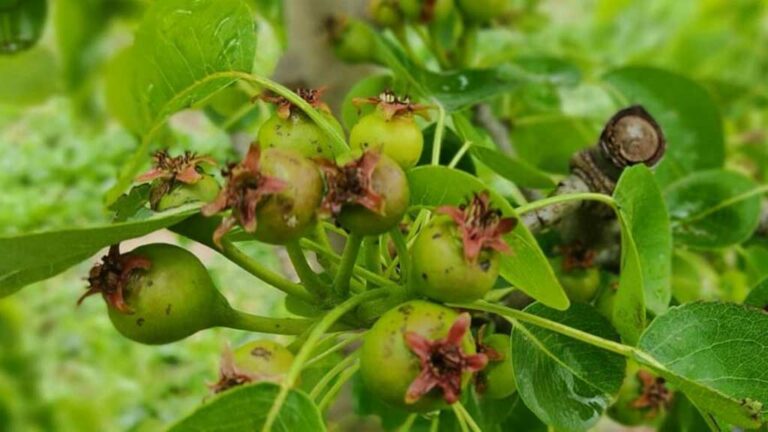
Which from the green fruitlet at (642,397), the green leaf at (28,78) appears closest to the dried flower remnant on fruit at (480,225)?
the green fruitlet at (642,397)

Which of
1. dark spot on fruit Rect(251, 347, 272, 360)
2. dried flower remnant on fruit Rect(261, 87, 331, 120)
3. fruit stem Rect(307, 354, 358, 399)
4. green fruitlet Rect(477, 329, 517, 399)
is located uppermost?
dried flower remnant on fruit Rect(261, 87, 331, 120)

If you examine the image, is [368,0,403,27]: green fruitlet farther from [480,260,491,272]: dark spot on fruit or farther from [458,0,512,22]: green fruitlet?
[480,260,491,272]: dark spot on fruit

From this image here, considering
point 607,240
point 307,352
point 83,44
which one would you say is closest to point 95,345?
point 83,44

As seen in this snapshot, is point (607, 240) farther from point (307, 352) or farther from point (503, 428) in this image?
point (307, 352)

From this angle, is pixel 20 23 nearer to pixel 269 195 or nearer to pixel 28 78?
pixel 28 78

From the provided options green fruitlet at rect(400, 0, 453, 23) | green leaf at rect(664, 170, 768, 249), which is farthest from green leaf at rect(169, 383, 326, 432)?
green fruitlet at rect(400, 0, 453, 23)

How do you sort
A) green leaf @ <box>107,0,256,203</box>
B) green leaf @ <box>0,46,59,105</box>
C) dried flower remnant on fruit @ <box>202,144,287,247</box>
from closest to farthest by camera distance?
dried flower remnant on fruit @ <box>202,144,287,247</box>
green leaf @ <box>107,0,256,203</box>
green leaf @ <box>0,46,59,105</box>

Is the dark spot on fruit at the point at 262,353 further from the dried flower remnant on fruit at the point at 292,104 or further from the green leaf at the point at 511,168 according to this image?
the green leaf at the point at 511,168
